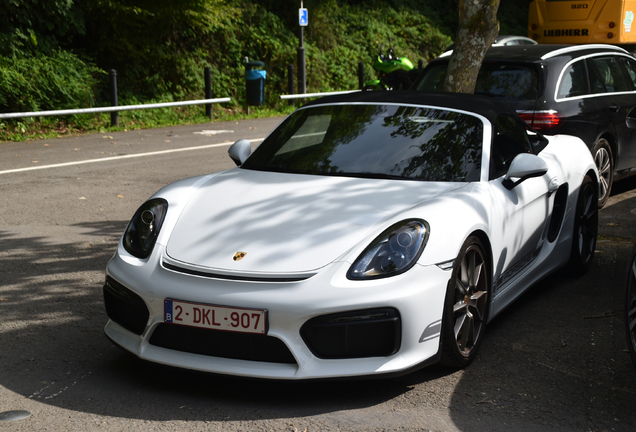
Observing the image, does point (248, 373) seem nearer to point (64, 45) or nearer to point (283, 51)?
point (64, 45)

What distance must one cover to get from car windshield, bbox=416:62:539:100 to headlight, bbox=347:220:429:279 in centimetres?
426

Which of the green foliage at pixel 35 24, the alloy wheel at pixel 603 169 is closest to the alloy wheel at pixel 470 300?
the alloy wheel at pixel 603 169

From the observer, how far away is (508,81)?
25.1ft

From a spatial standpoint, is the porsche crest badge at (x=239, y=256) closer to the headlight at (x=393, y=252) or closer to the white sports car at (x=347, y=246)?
the white sports car at (x=347, y=246)

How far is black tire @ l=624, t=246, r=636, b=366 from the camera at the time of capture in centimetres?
356

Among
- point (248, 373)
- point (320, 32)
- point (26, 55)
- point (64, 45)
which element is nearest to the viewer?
point (248, 373)

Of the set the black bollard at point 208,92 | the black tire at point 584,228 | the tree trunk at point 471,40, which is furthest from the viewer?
the black bollard at point 208,92

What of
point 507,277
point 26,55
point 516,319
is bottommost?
point 516,319

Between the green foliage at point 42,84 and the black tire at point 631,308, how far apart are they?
42.3ft

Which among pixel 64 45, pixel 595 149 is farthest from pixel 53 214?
pixel 64 45

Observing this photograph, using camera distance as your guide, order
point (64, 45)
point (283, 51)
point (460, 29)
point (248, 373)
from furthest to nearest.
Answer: point (283, 51) → point (64, 45) → point (460, 29) → point (248, 373)

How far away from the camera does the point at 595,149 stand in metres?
7.62

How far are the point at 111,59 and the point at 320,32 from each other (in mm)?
8654

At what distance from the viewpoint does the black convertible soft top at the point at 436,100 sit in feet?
15.7
